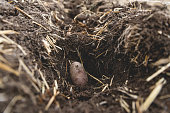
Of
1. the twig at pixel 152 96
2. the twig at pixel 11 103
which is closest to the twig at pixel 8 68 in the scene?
the twig at pixel 11 103

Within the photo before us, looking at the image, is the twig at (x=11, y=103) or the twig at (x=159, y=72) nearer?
the twig at (x=11, y=103)

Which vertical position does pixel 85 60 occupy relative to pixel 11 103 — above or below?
below

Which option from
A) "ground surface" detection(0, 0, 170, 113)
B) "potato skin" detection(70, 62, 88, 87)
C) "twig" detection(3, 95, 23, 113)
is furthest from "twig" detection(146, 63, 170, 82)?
"twig" detection(3, 95, 23, 113)

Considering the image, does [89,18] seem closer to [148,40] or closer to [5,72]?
[148,40]

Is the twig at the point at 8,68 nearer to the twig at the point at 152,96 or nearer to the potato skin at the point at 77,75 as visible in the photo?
the potato skin at the point at 77,75

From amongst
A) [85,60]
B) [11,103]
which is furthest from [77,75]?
[11,103]

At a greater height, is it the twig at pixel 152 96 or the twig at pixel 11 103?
the twig at pixel 11 103

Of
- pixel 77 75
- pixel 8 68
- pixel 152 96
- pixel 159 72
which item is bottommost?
pixel 77 75

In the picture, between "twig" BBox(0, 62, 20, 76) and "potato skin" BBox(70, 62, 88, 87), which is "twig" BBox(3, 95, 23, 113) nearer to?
"twig" BBox(0, 62, 20, 76)

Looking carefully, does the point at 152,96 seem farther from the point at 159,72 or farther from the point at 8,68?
the point at 8,68
